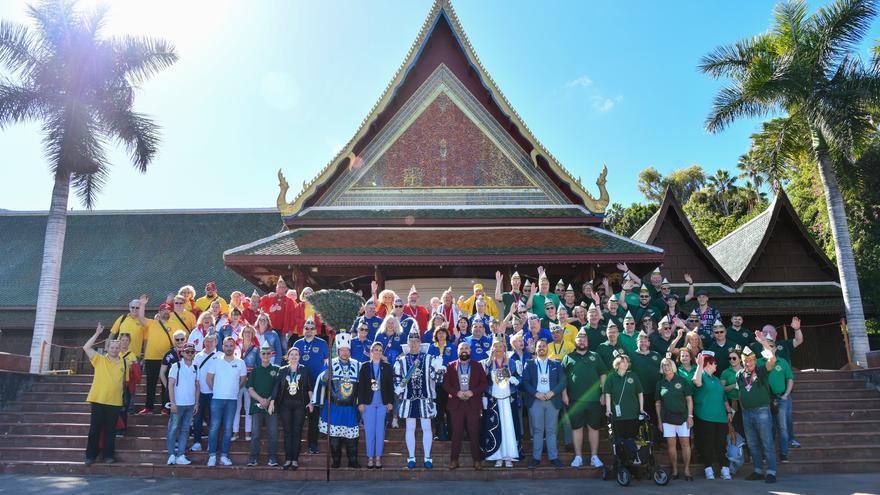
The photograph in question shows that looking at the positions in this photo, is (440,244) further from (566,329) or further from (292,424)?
(292,424)

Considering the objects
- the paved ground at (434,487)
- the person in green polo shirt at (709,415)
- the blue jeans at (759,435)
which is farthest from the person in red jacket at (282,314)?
the blue jeans at (759,435)

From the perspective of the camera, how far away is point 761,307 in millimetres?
17812

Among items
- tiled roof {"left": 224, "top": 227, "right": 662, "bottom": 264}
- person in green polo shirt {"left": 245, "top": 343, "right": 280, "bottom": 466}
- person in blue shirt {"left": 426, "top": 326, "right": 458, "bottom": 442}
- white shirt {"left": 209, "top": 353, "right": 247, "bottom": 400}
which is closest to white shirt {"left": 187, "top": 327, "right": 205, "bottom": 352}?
white shirt {"left": 209, "top": 353, "right": 247, "bottom": 400}

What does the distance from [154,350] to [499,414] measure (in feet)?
18.4

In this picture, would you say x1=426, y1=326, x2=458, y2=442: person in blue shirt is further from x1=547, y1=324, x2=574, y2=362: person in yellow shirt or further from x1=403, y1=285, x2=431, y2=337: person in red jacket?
x1=403, y1=285, x2=431, y2=337: person in red jacket

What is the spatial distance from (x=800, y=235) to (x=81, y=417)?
806 inches

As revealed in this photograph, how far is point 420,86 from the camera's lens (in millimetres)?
17078

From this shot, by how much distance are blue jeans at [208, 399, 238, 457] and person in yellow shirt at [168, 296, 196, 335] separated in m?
2.26

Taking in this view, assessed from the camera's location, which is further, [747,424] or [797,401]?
[797,401]

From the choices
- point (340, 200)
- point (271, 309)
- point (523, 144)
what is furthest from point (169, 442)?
point (523, 144)

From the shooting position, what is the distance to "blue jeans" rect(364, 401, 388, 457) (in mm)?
7762

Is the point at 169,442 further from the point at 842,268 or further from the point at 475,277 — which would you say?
the point at 842,268

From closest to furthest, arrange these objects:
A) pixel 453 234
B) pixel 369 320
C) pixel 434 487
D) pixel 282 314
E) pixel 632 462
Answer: pixel 434 487 → pixel 632 462 → pixel 369 320 → pixel 282 314 → pixel 453 234

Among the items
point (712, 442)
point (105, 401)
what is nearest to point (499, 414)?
point (712, 442)
